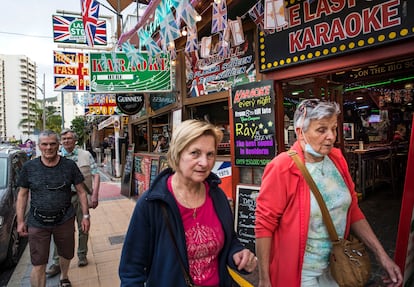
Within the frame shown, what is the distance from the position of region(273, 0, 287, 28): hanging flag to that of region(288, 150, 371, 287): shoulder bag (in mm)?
2152

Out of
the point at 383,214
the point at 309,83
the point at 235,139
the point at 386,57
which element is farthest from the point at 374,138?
the point at 386,57

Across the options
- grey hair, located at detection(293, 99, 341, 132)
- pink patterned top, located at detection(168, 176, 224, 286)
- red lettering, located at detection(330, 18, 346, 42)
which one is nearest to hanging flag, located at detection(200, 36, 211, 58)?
red lettering, located at detection(330, 18, 346, 42)

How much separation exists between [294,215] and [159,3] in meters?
3.78

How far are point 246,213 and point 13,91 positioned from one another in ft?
426

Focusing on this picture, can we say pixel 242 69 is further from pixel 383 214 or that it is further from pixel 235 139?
pixel 383 214

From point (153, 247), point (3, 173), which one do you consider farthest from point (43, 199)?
point (3, 173)

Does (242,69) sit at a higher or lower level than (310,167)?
higher

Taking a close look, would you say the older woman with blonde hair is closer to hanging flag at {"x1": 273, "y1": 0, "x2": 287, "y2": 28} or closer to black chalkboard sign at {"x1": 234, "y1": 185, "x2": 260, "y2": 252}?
hanging flag at {"x1": 273, "y1": 0, "x2": 287, "y2": 28}

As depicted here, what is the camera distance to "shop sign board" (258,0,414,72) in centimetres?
323

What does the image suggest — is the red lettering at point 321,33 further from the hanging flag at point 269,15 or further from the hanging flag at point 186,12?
the hanging flag at point 186,12

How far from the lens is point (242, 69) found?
5066mm

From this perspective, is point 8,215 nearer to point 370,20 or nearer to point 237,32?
point 237,32

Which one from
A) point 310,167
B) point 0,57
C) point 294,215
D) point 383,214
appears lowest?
point 383,214

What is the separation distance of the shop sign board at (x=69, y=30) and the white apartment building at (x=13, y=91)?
4115 inches
